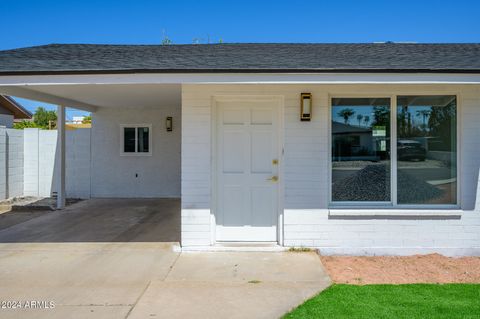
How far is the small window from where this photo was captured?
12641mm

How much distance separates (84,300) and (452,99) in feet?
19.9

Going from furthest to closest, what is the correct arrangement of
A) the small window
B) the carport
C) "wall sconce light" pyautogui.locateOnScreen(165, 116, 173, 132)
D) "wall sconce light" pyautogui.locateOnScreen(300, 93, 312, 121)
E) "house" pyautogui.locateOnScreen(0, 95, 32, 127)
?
"house" pyautogui.locateOnScreen(0, 95, 32, 127)
the small window
the carport
"wall sconce light" pyautogui.locateOnScreen(165, 116, 173, 132)
"wall sconce light" pyautogui.locateOnScreen(300, 93, 312, 121)

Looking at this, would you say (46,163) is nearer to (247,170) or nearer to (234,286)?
(247,170)

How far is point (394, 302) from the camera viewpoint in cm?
454

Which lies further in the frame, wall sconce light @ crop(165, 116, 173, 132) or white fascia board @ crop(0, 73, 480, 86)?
wall sconce light @ crop(165, 116, 173, 132)

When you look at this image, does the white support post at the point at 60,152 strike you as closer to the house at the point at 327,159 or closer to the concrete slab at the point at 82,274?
the house at the point at 327,159

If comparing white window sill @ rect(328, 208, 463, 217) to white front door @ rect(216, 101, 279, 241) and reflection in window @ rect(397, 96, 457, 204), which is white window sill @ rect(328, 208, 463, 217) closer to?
reflection in window @ rect(397, 96, 457, 204)

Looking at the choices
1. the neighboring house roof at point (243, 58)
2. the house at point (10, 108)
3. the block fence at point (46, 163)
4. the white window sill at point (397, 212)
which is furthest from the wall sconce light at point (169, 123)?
the house at point (10, 108)

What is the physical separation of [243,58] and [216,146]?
153 centimetres

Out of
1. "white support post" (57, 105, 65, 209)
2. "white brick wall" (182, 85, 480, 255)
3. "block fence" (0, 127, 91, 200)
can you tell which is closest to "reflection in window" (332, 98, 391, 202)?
"white brick wall" (182, 85, 480, 255)

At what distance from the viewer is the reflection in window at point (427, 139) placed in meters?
6.62


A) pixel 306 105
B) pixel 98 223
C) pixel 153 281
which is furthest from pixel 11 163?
pixel 306 105

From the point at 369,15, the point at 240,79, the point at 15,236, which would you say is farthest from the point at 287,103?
the point at 369,15

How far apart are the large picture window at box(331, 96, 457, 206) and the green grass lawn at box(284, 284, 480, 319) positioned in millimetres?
1890
